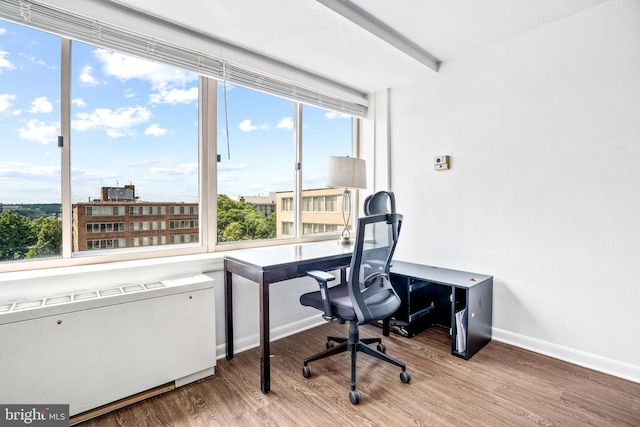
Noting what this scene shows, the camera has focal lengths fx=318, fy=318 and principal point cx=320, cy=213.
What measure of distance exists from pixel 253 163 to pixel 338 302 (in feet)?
4.78

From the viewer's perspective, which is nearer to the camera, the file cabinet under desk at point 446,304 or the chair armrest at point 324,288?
the chair armrest at point 324,288

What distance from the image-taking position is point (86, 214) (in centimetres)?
203

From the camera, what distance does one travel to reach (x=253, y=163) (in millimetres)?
2779

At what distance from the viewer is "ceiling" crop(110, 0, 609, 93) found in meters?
1.98

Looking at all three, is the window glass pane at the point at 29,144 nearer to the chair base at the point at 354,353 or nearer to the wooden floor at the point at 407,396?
the wooden floor at the point at 407,396

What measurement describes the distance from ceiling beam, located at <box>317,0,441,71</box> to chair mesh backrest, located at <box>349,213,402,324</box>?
131 centimetres

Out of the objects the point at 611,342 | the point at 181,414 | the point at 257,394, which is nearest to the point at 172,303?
the point at 181,414

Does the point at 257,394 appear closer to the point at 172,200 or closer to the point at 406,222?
the point at 172,200

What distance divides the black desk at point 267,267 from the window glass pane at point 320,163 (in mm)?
710

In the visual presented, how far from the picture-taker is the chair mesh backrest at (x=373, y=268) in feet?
5.97

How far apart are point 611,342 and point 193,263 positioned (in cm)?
286

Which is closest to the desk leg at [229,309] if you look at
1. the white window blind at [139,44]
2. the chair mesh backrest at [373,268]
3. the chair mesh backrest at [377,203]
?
the chair mesh backrest at [373,268]

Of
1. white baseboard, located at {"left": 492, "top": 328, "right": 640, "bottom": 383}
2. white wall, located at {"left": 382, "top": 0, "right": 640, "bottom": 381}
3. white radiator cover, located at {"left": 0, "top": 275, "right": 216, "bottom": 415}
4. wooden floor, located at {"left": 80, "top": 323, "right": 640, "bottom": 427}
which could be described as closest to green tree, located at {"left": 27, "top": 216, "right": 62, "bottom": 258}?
white radiator cover, located at {"left": 0, "top": 275, "right": 216, "bottom": 415}

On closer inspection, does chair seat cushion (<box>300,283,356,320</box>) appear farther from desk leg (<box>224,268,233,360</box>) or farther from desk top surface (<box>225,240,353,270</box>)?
desk leg (<box>224,268,233,360</box>)
